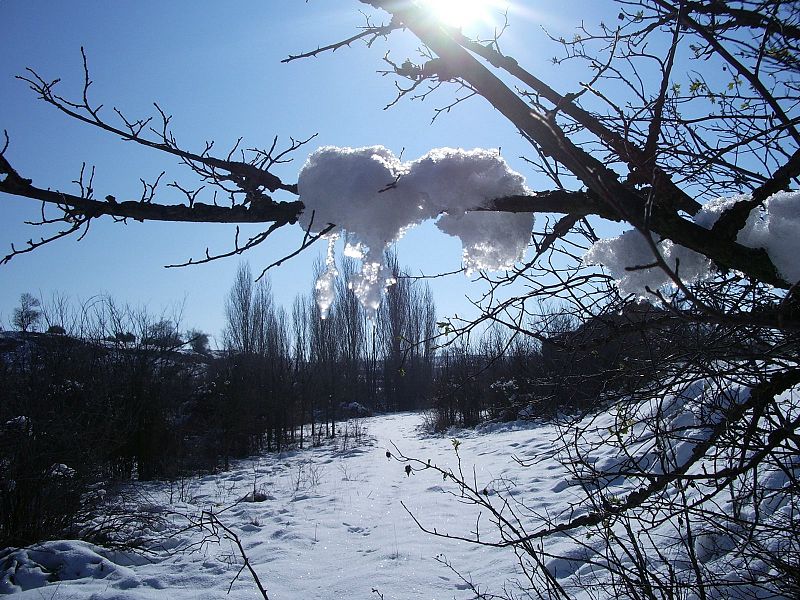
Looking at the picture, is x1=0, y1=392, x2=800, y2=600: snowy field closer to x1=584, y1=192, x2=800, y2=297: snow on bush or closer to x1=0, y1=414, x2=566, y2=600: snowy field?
x1=0, y1=414, x2=566, y2=600: snowy field

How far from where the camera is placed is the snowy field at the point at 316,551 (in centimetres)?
442

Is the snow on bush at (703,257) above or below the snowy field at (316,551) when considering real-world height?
above

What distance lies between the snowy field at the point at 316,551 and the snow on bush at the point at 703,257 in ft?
5.81

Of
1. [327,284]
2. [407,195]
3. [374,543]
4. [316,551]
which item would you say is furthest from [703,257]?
[316,551]

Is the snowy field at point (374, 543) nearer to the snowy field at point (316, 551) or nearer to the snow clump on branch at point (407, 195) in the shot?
the snowy field at point (316, 551)

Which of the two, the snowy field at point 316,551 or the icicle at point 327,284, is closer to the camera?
the icicle at point 327,284

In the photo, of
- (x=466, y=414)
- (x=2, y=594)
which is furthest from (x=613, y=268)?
(x=466, y=414)

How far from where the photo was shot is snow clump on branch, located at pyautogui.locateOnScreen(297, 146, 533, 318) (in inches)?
59.4

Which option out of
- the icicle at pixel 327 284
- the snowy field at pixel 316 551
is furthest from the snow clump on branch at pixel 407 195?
the snowy field at pixel 316 551

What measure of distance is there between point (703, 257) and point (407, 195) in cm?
94

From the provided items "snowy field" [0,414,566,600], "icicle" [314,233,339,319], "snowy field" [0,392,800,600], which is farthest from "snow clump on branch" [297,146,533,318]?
"snowy field" [0,414,566,600]

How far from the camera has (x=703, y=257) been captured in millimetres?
1550

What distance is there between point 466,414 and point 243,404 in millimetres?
7933

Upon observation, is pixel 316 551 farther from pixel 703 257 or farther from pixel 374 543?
pixel 703 257
